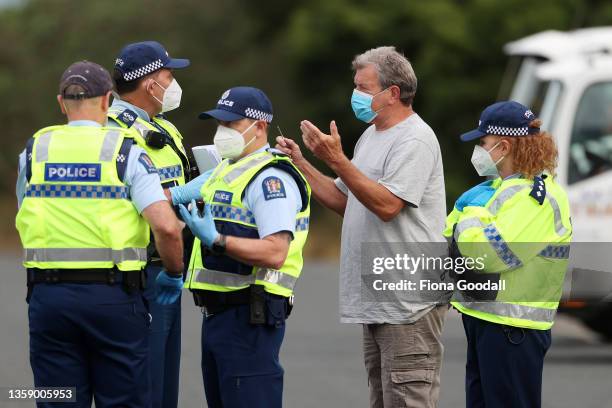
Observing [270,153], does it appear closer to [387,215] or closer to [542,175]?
[387,215]

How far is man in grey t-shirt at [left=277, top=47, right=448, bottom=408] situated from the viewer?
6.76 meters

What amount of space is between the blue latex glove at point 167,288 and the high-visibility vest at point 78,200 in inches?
24.7

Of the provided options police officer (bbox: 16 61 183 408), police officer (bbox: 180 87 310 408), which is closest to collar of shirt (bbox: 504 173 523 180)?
police officer (bbox: 180 87 310 408)

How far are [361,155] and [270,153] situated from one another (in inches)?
29.9

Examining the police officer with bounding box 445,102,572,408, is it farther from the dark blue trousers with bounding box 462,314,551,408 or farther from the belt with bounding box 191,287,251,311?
the belt with bounding box 191,287,251,311

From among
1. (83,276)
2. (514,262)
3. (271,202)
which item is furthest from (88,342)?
(514,262)

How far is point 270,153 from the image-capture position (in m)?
6.46

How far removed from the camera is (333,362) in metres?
13.0

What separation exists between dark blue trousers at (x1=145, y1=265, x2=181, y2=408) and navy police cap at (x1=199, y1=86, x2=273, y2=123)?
101cm

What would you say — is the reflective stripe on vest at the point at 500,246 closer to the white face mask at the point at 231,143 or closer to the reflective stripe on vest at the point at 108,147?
the white face mask at the point at 231,143

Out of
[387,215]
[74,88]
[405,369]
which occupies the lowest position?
[405,369]

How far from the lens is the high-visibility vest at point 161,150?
282 inches

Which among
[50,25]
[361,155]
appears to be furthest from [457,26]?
[361,155]

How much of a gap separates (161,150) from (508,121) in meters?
1.78
